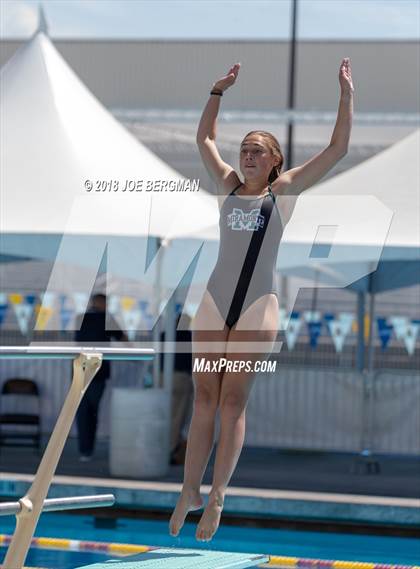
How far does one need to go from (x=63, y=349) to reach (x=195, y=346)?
1.10 m

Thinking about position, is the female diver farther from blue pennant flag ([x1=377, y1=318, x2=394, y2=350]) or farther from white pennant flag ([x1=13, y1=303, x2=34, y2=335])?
blue pennant flag ([x1=377, y1=318, x2=394, y2=350])

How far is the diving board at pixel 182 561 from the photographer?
5.25 meters

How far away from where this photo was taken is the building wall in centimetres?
1573

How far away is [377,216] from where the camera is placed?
11.8 meters

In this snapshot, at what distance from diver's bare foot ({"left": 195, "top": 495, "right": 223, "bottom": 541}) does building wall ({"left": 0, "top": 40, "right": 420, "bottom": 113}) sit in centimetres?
843

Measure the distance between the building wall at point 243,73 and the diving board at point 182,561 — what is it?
827 cm

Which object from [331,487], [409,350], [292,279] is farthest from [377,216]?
[292,279]

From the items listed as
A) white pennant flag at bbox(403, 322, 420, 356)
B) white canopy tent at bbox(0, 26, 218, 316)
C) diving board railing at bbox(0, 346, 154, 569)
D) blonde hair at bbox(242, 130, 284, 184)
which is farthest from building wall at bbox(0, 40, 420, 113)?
diving board railing at bbox(0, 346, 154, 569)

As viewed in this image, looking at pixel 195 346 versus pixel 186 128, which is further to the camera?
pixel 186 128
